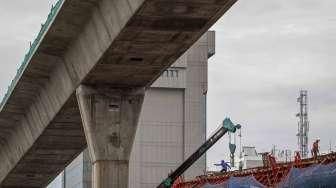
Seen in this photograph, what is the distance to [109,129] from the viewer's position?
3866 centimetres

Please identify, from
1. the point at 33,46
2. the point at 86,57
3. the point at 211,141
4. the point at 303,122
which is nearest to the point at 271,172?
the point at 211,141

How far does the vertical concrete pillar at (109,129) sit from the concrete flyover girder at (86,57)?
21.9 inches

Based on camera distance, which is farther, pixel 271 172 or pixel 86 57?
pixel 271 172

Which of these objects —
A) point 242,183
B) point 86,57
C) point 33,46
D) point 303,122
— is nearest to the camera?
point 86,57

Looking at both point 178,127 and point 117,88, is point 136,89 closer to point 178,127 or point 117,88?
point 117,88

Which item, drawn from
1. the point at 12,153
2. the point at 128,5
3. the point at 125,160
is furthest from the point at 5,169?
the point at 128,5

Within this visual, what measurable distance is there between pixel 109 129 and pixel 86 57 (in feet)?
14.3

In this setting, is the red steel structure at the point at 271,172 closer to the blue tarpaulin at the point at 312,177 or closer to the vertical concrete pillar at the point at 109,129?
the blue tarpaulin at the point at 312,177

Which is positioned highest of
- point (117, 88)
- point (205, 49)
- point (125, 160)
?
point (205, 49)

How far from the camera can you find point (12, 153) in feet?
196

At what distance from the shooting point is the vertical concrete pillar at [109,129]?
3862 centimetres

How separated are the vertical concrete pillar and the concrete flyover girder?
556 millimetres

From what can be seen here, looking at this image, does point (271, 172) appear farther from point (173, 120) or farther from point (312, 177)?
point (173, 120)

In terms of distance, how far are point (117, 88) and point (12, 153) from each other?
22.5 metres
